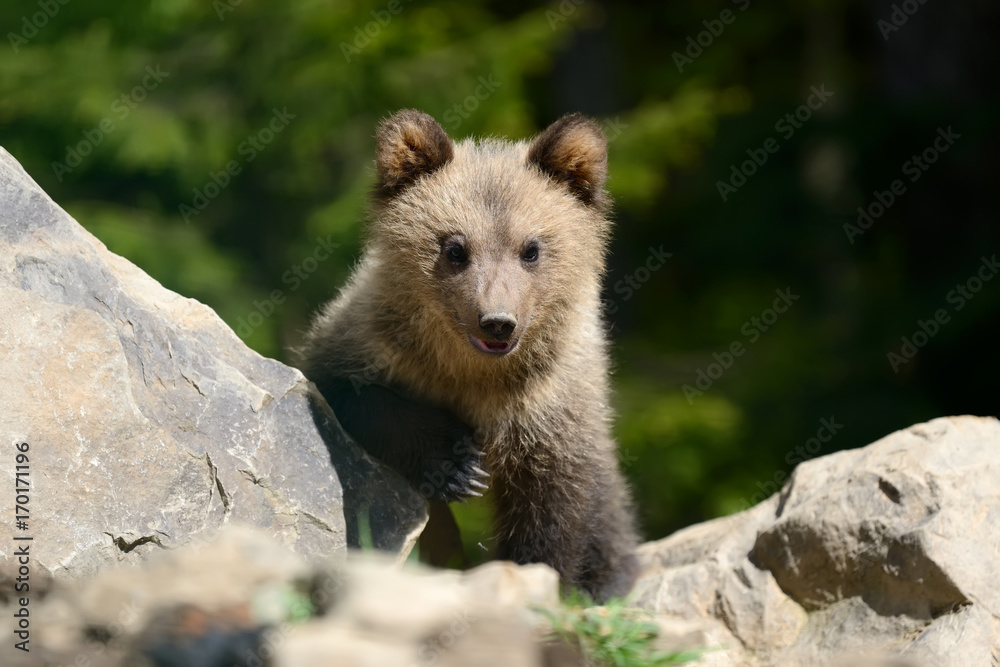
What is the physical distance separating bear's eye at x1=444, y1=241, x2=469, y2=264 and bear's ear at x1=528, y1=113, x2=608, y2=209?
76cm

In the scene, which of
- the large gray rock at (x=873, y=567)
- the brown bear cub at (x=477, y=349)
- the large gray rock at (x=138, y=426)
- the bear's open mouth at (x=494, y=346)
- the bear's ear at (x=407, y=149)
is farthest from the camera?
the bear's ear at (x=407, y=149)

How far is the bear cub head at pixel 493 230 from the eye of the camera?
540cm

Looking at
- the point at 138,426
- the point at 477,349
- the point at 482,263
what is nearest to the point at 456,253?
the point at 482,263

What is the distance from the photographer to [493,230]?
18.0 ft

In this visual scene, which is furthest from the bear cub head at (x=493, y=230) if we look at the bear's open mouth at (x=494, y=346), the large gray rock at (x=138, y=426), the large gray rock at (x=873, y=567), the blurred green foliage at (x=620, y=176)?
the blurred green foliage at (x=620, y=176)

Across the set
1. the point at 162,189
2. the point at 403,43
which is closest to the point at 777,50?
the point at 403,43

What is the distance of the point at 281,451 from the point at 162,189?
5.66 m

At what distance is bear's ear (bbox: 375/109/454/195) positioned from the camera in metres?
5.69

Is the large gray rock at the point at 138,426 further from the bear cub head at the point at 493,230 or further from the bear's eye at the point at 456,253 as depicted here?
the bear's eye at the point at 456,253

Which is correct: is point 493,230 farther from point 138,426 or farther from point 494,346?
point 138,426

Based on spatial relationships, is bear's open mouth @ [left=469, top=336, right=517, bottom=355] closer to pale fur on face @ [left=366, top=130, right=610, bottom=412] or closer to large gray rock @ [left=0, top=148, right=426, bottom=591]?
pale fur on face @ [left=366, top=130, right=610, bottom=412]

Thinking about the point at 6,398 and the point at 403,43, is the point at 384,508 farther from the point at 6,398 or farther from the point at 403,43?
the point at 403,43

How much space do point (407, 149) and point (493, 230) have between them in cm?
70

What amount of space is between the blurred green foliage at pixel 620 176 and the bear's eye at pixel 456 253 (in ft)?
13.8
